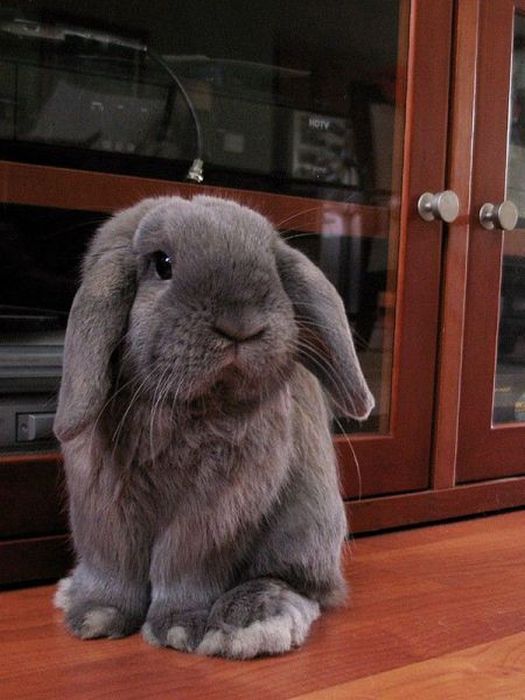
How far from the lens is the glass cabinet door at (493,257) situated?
1.30 m

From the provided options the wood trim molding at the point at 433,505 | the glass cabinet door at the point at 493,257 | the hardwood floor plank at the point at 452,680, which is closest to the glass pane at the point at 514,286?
the glass cabinet door at the point at 493,257

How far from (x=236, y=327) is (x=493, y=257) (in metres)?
0.76

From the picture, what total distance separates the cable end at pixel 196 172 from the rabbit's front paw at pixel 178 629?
23.1 inches

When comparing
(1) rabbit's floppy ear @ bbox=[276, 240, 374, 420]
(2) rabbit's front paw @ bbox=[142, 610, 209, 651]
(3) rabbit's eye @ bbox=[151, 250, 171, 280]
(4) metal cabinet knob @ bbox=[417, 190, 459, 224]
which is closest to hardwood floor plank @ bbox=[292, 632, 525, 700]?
(2) rabbit's front paw @ bbox=[142, 610, 209, 651]

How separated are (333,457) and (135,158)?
0.49 metres

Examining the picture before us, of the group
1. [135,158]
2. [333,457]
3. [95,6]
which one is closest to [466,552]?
[333,457]

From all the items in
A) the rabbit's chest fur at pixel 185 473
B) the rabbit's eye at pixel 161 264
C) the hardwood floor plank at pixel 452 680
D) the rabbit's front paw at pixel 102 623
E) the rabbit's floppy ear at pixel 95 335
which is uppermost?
the rabbit's eye at pixel 161 264

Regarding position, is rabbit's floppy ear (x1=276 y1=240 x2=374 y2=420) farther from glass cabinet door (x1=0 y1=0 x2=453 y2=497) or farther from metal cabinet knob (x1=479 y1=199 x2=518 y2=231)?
metal cabinet knob (x1=479 y1=199 x2=518 y2=231)

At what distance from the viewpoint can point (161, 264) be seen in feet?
2.45

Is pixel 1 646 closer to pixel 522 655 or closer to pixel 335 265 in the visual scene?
pixel 522 655

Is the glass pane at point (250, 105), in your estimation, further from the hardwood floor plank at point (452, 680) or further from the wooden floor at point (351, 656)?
the hardwood floor plank at point (452, 680)

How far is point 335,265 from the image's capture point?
129 centimetres

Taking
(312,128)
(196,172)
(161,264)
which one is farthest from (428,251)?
(161,264)

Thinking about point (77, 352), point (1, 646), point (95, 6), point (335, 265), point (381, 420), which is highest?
point (95, 6)
